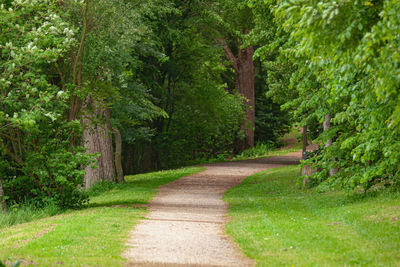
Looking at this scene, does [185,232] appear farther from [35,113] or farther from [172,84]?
[172,84]

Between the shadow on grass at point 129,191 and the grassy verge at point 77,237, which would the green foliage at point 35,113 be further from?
the shadow on grass at point 129,191

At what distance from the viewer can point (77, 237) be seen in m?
10.9

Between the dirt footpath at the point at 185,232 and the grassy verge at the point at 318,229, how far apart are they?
1.24ft

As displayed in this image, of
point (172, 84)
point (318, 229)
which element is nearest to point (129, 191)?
point (318, 229)

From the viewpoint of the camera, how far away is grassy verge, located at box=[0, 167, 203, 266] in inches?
356

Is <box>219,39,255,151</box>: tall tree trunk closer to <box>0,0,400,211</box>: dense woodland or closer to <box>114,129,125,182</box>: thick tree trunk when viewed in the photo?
<box>0,0,400,211</box>: dense woodland

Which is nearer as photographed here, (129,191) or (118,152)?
(129,191)

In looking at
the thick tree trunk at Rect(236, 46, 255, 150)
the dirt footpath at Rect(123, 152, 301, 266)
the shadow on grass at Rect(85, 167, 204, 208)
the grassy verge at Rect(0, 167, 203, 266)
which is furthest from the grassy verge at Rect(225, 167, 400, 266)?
the thick tree trunk at Rect(236, 46, 255, 150)

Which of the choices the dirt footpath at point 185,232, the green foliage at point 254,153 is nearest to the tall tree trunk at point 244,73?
the green foliage at point 254,153

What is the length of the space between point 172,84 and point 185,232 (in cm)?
2228

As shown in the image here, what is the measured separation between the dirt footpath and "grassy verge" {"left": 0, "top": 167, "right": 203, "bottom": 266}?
34 centimetres

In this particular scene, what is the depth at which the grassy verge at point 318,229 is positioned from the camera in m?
9.09

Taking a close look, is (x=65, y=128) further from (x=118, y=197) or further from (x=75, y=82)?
(x=118, y=197)

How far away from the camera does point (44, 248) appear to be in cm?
990
